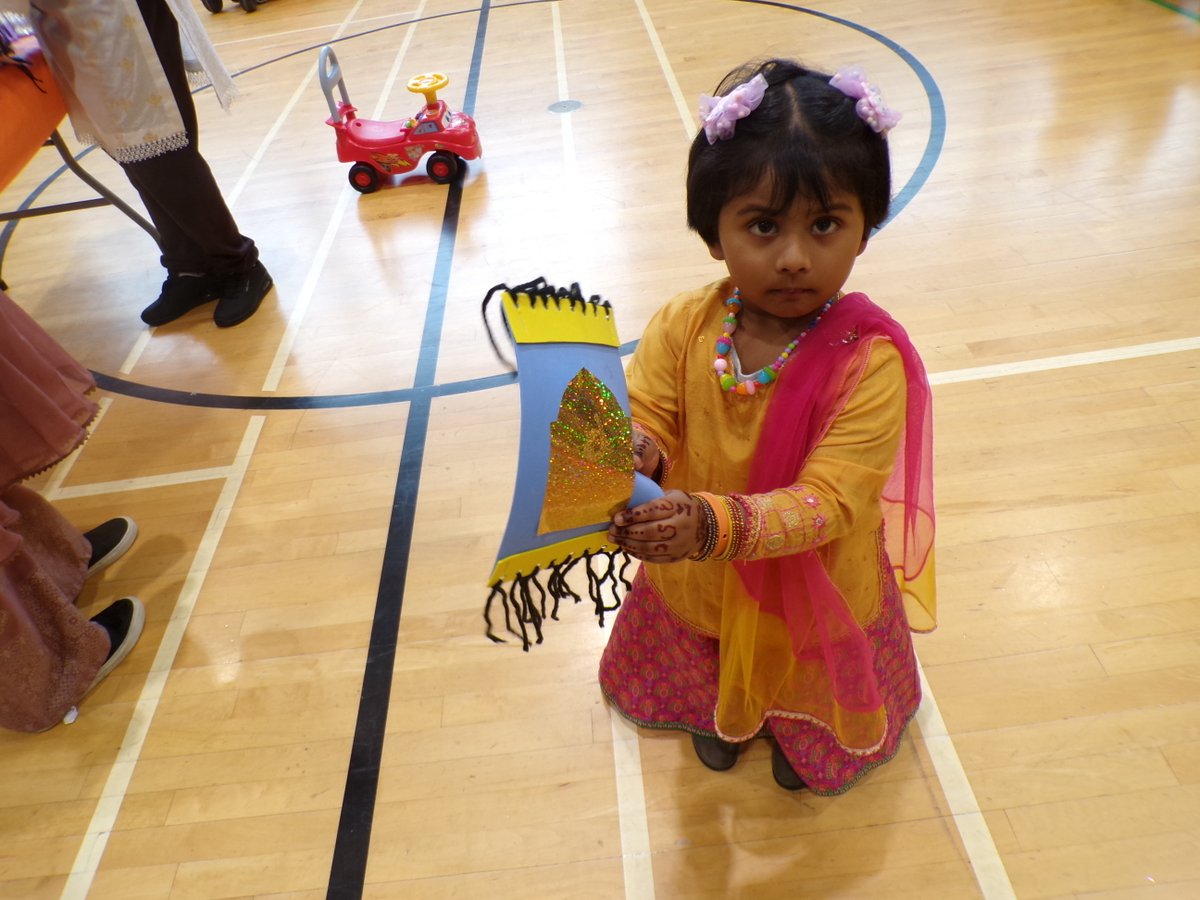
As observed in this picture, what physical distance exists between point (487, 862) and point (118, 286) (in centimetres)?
289

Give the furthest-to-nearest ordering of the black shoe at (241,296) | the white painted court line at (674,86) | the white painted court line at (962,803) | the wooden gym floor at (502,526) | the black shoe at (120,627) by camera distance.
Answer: the white painted court line at (674,86), the black shoe at (241,296), the black shoe at (120,627), the wooden gym floor at (502,526), the white painted court line at (962,803)

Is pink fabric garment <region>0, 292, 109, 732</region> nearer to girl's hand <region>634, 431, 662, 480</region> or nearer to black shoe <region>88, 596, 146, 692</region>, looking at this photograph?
black shoe <region>88, 596, 146, 692</region>

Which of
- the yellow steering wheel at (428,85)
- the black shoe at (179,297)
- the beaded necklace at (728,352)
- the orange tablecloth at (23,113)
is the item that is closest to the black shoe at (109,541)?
the orange tablecloth at (23,113)

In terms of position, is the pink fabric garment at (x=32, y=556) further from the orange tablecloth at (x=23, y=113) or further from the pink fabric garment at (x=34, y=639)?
the orange tablecloth at (x=23, y=113)

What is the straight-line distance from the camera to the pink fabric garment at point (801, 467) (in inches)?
37.2

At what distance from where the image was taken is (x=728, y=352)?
100 centimetres

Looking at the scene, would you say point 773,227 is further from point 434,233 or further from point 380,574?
point 434,233

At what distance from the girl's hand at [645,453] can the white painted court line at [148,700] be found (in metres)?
1.26

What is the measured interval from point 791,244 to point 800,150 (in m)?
0.09

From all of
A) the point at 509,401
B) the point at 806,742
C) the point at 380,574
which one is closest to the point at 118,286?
the point at 509,401

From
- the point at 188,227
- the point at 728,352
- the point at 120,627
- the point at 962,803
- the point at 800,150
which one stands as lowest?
the point at 962,803

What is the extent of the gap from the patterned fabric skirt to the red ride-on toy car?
2.69 meters

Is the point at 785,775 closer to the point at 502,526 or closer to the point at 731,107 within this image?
the point at 502,526

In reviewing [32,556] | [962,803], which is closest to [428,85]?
[32,556]
